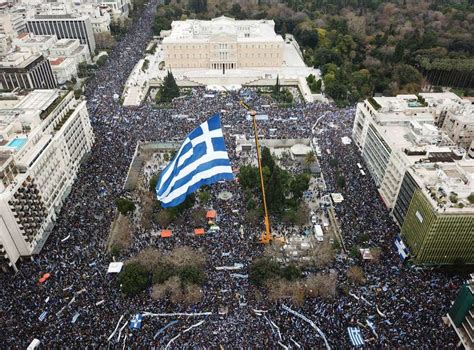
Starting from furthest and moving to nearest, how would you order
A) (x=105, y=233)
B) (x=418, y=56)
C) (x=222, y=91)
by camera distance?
(x=418, y=56) < (x=222, y=91) < (x=105, y=233)

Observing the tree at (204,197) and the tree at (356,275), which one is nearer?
the tree at (356,275)

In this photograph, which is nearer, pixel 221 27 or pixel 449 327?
pixel 449 327

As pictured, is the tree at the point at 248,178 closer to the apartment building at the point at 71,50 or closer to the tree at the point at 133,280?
the tree at the point at 133,280

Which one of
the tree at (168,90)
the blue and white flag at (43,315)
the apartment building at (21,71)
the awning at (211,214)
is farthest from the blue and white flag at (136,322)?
the apartment building at (21,71)

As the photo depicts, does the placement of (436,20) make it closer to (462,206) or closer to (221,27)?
(221,27)

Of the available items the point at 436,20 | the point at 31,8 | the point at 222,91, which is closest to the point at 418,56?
the point at 436,20

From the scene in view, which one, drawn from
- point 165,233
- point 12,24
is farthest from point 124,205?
point 12,24

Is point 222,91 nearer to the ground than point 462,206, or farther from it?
nearer to the ground

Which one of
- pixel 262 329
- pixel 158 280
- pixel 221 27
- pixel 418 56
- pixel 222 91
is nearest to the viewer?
pixel 262 329
